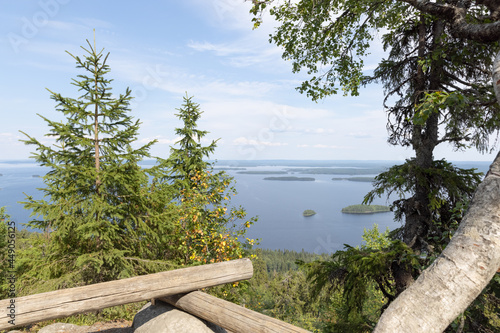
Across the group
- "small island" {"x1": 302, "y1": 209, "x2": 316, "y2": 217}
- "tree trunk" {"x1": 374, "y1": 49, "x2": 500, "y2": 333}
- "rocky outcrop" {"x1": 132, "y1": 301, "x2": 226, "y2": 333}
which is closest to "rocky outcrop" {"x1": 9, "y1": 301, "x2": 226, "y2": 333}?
"rocky outcrop" {"x1": 132, "y1": 301, "x2": 226, "y2": 333}

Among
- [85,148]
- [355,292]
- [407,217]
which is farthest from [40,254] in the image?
[407,217]

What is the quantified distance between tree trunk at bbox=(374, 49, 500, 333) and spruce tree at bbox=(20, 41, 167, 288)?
7.26 meters

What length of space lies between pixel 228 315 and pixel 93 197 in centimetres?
583

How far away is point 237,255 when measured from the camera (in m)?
8.92

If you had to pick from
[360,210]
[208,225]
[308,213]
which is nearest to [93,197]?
[208,225]

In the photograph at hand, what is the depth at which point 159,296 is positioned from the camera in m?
3.97

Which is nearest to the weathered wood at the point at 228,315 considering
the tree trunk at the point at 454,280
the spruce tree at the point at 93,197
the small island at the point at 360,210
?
the tree trunk at the point at 454,280

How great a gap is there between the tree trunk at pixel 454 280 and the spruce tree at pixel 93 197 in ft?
23.8

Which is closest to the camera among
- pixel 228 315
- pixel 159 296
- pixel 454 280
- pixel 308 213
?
pixel 454 280

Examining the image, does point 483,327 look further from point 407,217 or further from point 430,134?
point 430,134

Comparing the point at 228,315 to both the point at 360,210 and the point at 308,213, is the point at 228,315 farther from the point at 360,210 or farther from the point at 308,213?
the point at 360,210

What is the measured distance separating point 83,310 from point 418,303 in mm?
3896

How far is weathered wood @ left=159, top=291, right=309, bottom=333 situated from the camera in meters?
3.27

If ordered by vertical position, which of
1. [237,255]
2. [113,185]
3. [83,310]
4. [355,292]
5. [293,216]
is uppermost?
[113,185]
